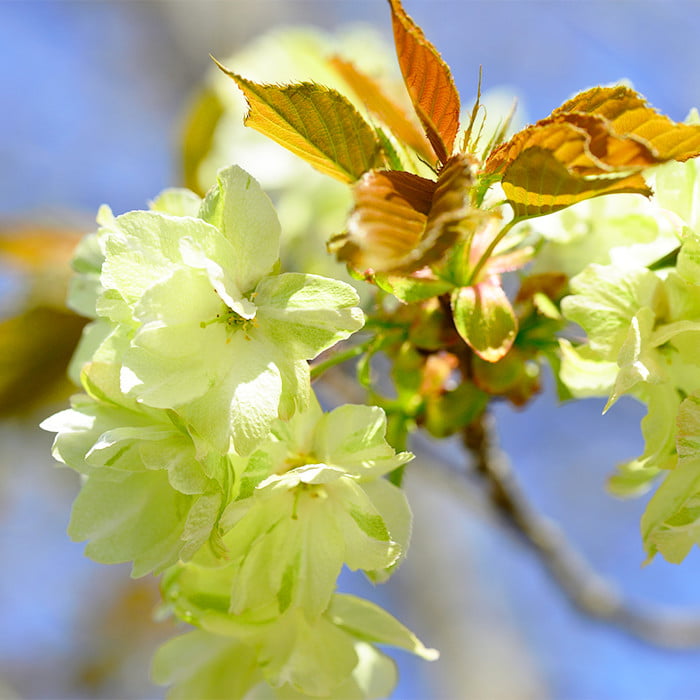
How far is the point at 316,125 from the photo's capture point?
771 mm

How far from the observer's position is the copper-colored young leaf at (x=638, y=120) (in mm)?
684

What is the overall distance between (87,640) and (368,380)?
410 centimetres

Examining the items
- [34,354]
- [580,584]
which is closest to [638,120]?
[34,354]

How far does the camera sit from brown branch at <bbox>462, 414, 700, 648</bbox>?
1.67 m

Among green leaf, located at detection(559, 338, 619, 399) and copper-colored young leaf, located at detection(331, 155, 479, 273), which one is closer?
copper-colored young leaf, located at detection(331, 155, 479, 273)

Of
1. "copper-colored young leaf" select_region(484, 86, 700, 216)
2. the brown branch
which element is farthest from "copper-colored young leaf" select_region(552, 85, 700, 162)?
the brown branch

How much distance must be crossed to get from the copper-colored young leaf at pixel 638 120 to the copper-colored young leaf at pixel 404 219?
0.14 metres

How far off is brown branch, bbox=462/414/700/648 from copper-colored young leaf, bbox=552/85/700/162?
98cm

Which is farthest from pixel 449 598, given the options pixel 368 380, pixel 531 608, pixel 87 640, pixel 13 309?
pixel 368 380

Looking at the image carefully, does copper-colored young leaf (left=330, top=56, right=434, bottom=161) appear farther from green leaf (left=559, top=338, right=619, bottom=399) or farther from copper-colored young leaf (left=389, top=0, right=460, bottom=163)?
green leaf (left=559, top=338, right=619, bottom=399)

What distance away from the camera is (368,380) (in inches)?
37.7

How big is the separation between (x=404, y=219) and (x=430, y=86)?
166 mm

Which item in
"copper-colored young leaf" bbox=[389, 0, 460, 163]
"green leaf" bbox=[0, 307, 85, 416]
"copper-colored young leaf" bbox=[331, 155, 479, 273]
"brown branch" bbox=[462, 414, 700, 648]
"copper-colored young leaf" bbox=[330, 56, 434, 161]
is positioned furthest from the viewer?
"brown branch" bbox=[462, 414, 700, 648]

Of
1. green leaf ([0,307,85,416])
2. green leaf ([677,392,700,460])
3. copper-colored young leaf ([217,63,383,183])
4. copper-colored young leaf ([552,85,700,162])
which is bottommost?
green leaf ([0,307,85,416])
